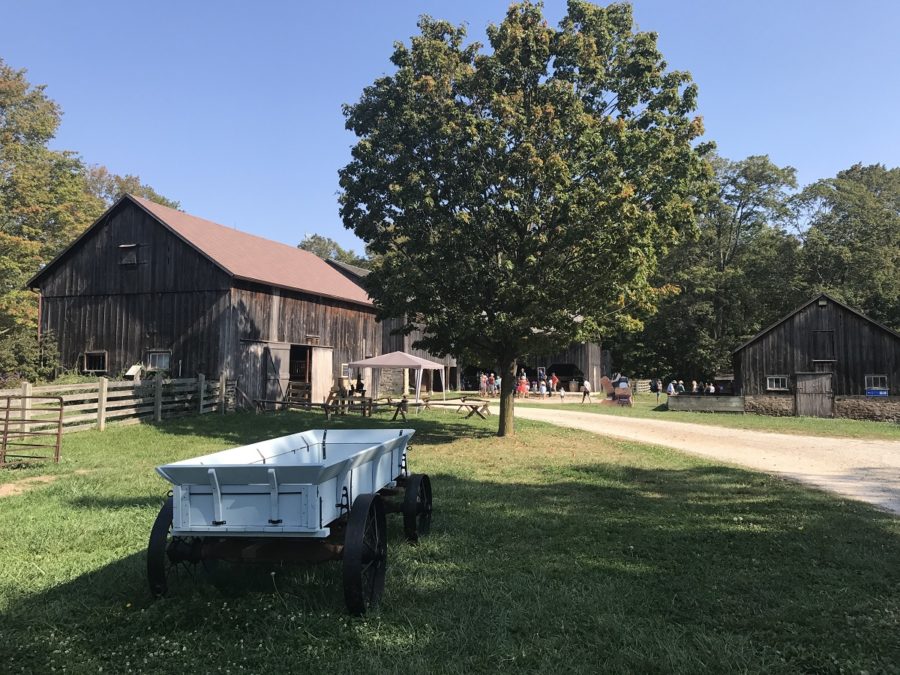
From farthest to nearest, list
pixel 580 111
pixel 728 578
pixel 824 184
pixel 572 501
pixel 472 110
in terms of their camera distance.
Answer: pixel 824 184 < pixel 472 110 < pixel 580 111 < pixel 572 501 < pixel 728 578

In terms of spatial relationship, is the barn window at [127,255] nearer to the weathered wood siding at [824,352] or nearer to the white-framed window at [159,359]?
the white-framed window at [159,359]

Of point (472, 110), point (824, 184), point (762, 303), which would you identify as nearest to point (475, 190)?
point (472, 110)

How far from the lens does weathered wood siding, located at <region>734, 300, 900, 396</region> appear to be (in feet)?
88.7

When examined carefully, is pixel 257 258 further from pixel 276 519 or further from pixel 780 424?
pixel 276 519

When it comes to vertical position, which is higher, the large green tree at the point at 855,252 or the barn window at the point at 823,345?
the large green tree at the point at 855,252

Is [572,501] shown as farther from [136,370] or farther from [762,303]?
[762,303]

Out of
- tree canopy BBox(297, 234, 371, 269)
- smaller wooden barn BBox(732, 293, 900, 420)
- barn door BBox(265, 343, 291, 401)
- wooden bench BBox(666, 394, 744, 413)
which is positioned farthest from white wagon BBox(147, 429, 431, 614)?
tree canopy BBox(297, 234, 371, 269)

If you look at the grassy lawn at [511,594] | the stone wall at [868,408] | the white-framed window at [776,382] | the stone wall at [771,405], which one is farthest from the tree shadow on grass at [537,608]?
the white-framed window at [776,382]

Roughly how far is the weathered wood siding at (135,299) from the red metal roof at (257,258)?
0.46 metres

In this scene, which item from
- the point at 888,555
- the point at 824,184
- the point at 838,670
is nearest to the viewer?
the point at 838,670

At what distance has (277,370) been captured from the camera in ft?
79.3

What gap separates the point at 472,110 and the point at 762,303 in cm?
3683

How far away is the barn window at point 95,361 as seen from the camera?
23475 millimetres

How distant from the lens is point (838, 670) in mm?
3701
